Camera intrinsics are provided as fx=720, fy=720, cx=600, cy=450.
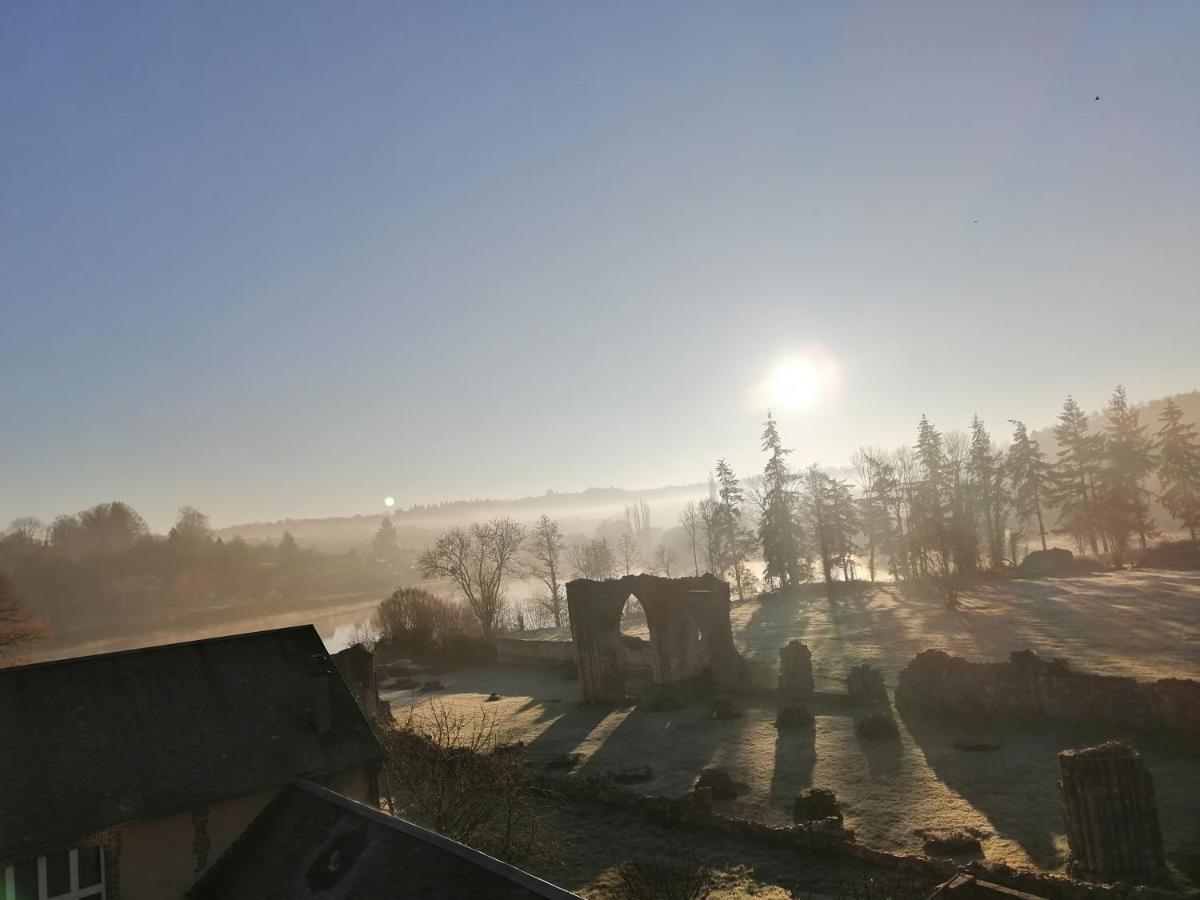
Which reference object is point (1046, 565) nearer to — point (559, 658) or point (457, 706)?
point (559, 658)

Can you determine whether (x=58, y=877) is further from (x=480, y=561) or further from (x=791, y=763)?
(x=480, y=561)

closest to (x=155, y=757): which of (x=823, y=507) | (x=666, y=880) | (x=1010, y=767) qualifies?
(x=666, y=880)

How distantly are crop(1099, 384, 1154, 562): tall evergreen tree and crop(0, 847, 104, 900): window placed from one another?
186 ft

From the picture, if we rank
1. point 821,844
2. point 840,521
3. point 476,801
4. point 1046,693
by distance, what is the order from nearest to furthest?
point 476,801 → point 821,844 → point 1046,693 → point 840,521

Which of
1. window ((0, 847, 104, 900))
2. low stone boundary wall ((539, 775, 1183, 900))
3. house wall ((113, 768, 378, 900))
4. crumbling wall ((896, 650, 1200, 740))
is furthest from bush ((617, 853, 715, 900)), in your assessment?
crumbling wall ((896, 650, 1200, 740))

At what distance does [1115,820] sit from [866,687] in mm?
13041

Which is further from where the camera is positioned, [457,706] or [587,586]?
[457,706]

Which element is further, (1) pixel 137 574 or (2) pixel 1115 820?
(1) pixel 137 574

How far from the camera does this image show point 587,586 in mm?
30297

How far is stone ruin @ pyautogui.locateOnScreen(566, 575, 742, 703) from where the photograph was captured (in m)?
30.2

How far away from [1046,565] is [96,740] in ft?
179

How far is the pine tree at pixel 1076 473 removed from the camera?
183 ft

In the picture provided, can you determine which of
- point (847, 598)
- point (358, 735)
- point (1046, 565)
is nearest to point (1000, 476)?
point (1046, 565)

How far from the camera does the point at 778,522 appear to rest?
56438mm
